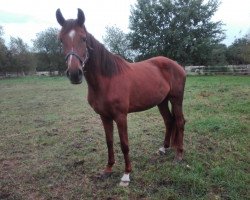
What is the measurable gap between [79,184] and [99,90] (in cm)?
Answer: 145

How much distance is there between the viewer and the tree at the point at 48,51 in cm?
5250

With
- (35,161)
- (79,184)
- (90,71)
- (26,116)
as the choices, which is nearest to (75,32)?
(90,71)

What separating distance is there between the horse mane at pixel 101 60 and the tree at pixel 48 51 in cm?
4862

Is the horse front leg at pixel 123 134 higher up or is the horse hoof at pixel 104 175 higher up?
the horse front leg at pixel 123 134

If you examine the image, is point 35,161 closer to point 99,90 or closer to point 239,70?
point 99,90

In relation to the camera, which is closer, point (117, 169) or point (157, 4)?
point (117, 169)

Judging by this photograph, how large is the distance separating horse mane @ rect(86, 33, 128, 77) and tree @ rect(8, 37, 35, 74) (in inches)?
2007

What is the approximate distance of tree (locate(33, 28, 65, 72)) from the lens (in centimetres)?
5250

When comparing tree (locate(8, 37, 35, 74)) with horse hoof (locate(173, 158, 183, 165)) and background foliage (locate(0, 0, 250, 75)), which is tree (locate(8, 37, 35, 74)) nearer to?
background foliage (locate(0, 0, 250, 75))

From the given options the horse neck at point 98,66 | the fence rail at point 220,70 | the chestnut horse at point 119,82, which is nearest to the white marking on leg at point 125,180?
the chestnut horse at point 119,82

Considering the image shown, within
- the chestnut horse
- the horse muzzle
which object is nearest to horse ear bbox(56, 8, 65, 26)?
the chestnut horse

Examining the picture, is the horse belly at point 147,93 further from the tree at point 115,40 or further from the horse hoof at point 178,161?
the tree at point 115,40

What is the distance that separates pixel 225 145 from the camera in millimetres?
5938

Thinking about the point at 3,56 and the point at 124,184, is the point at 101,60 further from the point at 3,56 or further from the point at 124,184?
the point at 3,56
